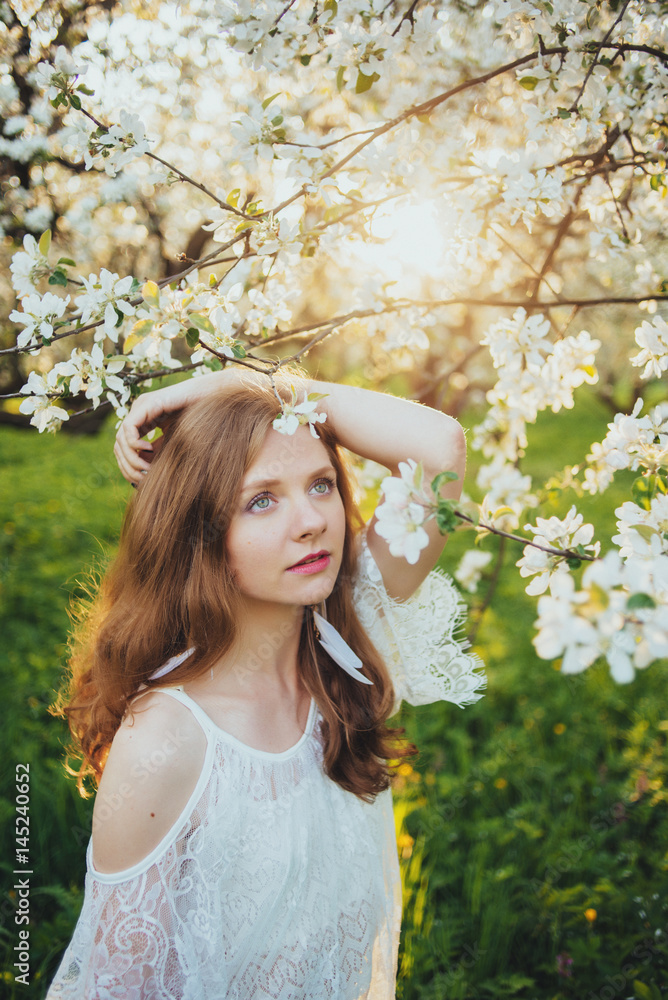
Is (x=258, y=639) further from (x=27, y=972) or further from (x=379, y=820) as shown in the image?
(x=27, y=972)

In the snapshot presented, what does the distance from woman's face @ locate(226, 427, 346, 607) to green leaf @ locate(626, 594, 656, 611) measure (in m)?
0.79

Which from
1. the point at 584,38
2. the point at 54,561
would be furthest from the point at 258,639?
the point at 54,561

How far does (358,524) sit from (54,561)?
382 cm

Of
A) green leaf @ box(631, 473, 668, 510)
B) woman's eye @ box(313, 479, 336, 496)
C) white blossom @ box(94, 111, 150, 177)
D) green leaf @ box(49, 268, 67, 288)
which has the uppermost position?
white blossom @ box(94, 111, 150, 177)

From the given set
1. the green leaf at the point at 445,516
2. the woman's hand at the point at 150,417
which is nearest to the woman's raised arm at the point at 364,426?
the woman's hand at the point at 150,417

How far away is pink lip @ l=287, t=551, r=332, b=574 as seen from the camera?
1.32m

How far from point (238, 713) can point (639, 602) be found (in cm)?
104

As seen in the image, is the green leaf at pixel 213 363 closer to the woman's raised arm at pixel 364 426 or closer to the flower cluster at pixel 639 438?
the woman's raised arm at pixel 364 426

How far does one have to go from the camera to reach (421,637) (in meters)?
1.67

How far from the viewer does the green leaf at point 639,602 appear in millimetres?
564

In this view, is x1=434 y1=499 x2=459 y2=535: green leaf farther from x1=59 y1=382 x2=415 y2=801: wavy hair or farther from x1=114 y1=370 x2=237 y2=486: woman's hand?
x1=114 y1=370 x2=237 y2=486: woman's hand

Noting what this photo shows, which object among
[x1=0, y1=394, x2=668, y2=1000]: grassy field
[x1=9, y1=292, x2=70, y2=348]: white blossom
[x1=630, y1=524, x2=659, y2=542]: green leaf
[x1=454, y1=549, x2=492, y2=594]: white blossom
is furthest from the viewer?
[x1=454, y1=549, x2=492, y2=594]: white blossom
